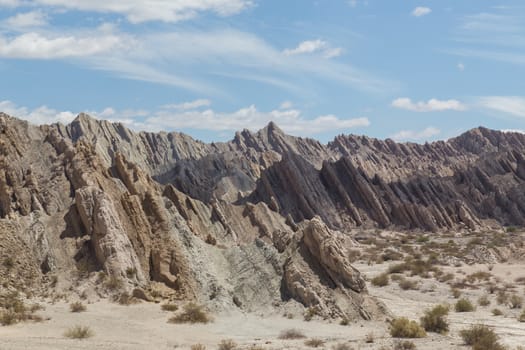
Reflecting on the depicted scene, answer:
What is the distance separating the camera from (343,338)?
736 inches

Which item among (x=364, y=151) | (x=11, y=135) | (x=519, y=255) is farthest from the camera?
(x=364, y=151)

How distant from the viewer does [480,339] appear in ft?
56.4

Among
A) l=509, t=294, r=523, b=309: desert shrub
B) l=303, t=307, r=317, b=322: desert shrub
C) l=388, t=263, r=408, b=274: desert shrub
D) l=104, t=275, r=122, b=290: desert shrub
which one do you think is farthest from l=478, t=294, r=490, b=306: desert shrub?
l=104, t=275, r=122, b=290: desert shrub

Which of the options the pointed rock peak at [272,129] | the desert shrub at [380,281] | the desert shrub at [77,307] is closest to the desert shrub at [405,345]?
the desert shrub at [77,307]

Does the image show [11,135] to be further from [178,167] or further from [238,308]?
[178,167]

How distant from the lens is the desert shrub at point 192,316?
68.1ft

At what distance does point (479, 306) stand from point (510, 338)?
360 inches

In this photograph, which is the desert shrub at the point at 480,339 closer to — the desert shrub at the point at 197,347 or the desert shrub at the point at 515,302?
the desert shrub at the point at 197,347

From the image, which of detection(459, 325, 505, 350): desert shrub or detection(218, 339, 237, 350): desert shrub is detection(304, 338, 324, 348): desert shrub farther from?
detection(459, 325, 505, 350): desert shrub

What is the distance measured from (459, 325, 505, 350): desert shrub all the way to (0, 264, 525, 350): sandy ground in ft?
1.18

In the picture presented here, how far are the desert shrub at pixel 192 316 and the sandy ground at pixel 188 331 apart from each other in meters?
0.36

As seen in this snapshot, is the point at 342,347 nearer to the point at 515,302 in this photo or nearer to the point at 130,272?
the point at 130,272

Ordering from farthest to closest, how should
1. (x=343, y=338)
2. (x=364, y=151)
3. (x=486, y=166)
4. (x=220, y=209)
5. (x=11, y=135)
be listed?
(x=364, y=151) < (x=486, y=166) < (x=220, y=209) < (x=11, y=135) < (x=343, y=338)

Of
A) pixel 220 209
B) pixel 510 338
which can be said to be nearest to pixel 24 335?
pixel 510 338
